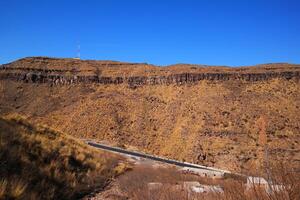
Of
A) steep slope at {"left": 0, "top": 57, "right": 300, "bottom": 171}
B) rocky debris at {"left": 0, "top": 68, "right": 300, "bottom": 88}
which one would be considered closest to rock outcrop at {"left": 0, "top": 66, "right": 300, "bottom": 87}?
rocky debris at {"left": 0, "top": 68, "right": 300, "bottom": 88}

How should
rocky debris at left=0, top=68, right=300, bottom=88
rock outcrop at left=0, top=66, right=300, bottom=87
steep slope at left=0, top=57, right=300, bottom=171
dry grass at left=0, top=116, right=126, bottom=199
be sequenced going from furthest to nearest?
rock outcrop at left=0, top=66, right=300, bottom=87 < rocky debris at left=0, top=68, right=300, bottom=88 < steep slope at left=0, top=57, right=300, bottom=171 < dry grass at left=0, top=116, right=126, bottom=199

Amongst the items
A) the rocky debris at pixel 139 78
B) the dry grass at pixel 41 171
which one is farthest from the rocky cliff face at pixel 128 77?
the dry grass at pixel 41 171

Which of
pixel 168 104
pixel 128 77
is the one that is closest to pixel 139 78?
pixel 128 77

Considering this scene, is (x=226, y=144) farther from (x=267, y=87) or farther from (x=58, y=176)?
(x=58, y=176)

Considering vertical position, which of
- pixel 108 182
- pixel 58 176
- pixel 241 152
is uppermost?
pixel 58 176

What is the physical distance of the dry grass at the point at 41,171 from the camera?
895 centimetres

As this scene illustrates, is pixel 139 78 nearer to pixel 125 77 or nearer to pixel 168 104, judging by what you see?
pixel 125 77

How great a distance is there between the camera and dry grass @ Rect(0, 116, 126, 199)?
895 centimetres

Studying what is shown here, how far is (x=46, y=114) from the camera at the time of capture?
238 ft

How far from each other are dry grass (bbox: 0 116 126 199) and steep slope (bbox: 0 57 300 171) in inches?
1240

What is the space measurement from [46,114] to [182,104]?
89.1 ft

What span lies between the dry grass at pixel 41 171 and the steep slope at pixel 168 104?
31495 mm

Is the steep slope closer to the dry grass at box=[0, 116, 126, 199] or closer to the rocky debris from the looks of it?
the rocky debris

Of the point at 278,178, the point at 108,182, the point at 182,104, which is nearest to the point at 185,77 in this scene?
the point at 182,104
